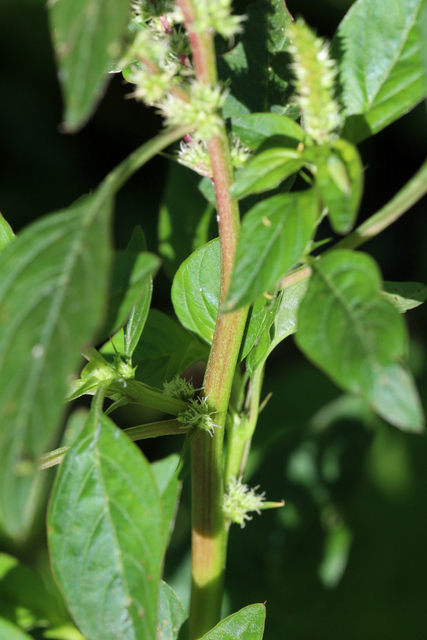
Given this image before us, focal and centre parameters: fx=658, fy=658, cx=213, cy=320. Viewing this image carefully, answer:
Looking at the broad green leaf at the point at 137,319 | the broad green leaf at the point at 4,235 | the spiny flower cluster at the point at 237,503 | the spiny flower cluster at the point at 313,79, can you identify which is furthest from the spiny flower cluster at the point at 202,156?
the spiny flower cluster at the point at 237,503

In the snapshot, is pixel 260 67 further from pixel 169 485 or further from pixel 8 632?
pixel 8 632

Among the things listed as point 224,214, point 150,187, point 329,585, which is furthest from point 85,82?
point 150,187

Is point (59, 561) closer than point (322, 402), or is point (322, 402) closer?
point (59, 561)

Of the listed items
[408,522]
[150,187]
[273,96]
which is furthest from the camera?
[150,187]

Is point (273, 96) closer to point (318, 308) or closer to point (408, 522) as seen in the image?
point (318, 308)

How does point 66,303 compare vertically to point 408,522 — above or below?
above

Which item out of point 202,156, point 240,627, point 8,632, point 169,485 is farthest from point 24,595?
point 202,156

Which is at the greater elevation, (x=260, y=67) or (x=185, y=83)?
(x=185, y=83)

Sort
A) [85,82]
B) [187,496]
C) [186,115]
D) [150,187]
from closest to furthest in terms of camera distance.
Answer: [85,82] < [186,115] < [187,496] < [150,187]
